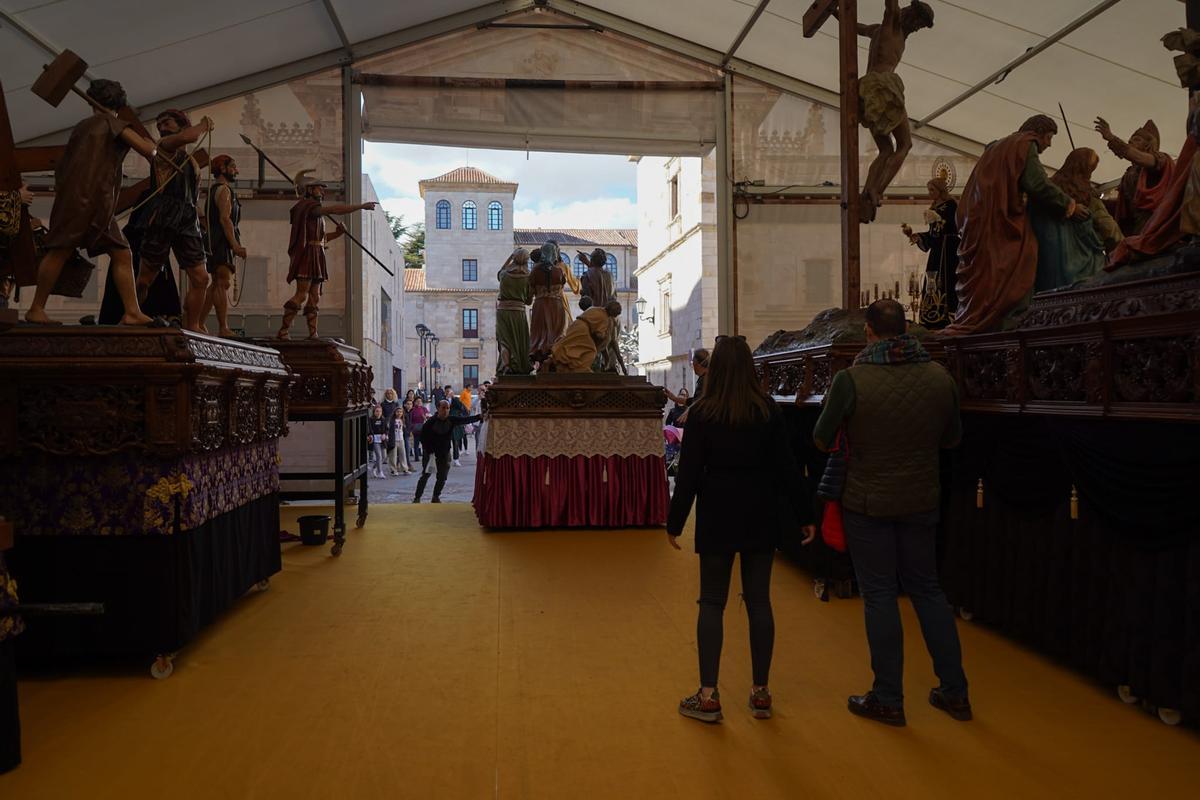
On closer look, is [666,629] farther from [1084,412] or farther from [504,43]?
[504,43]

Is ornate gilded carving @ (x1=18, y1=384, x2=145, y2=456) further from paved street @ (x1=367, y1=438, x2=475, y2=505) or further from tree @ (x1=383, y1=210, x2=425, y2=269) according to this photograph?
tree @ (x1=383, y1=210, x2=425, y2=269)

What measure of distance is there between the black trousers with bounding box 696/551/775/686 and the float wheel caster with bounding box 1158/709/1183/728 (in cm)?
155

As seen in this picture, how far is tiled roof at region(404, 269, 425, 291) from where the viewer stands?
46.2 metres

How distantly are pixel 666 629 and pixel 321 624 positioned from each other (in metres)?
2.00

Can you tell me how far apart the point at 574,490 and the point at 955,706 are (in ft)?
17.3

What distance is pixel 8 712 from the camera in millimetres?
3023

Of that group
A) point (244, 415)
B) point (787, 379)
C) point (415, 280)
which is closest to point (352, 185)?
point (244, 415)

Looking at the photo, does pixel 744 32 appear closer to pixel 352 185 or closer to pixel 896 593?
pixel 352 185

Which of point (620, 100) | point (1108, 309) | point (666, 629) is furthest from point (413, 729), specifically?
point (620, 100)

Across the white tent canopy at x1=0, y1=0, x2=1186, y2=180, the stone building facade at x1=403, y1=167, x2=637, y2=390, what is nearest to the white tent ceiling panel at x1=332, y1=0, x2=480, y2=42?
the white tent canopy at x1=0, y1=0, x2=1186, y2=180

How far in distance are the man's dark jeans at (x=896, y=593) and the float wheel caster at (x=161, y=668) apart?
Result: 322 centimetres

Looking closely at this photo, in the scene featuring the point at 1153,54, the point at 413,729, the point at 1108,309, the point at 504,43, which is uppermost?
the point at 504,43

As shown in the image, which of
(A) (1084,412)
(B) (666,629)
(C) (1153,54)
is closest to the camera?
(A) (1084,412)

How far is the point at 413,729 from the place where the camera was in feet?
11.2
